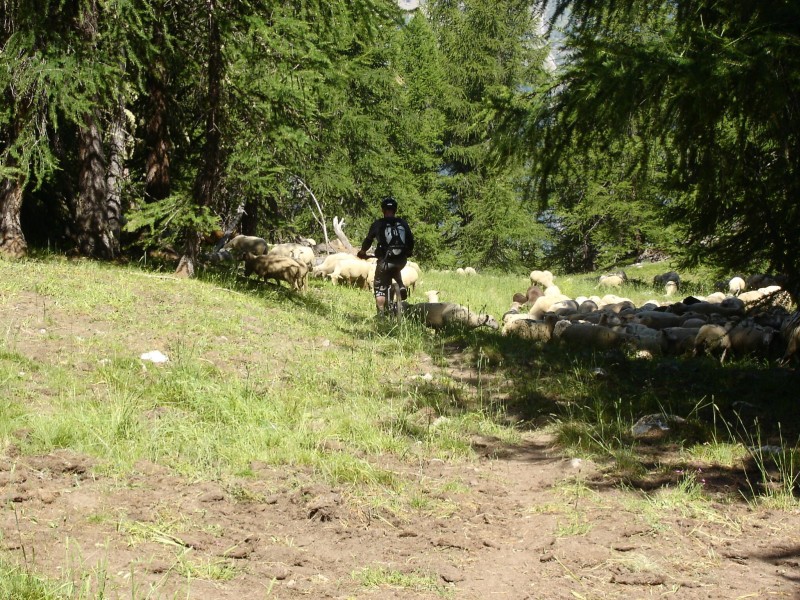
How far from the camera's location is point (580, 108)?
6.14 meters

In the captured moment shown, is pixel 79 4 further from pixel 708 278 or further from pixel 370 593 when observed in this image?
pixel 708 278

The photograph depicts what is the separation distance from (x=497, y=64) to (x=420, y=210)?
25.8ft

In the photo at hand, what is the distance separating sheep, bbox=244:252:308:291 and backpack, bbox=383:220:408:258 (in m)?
2.82

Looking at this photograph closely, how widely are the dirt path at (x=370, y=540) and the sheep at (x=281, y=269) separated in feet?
28.9

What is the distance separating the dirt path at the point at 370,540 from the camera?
381cm

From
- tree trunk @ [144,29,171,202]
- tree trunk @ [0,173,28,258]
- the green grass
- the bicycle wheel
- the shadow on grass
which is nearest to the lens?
the green grass

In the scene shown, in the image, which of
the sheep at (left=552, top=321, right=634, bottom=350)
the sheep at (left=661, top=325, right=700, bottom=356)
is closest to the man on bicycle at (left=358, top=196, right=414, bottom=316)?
the sheep at (left=552, top=321, right=634, bottom=350)

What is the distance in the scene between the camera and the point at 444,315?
12297 mm

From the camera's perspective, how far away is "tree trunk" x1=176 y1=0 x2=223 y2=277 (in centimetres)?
1206

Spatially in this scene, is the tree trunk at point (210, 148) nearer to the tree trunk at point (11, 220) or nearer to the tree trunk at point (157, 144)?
the tree trunk at point (157, 144)

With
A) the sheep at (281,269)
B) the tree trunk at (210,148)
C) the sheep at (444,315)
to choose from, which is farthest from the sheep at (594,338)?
the tree trunk at (210,148)

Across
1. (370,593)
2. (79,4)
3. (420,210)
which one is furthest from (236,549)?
(420,210)

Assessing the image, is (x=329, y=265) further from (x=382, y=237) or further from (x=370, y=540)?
(x=370, y=540)

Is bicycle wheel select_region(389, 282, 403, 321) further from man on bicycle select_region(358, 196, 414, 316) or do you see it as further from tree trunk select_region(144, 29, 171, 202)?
tree trunk select_region(144, 29, 171, 202)
